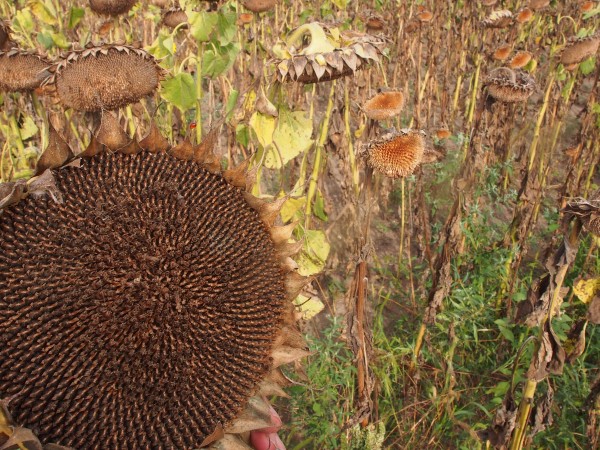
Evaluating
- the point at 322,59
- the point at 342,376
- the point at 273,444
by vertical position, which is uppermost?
the point at 322,59

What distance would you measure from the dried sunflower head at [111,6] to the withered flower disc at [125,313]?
6.58 ft

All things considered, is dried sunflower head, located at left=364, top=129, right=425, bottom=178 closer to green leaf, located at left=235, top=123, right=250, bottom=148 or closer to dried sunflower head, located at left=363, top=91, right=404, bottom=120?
dried sunflower head, located at left=363, top=91, right=404, bottom=120

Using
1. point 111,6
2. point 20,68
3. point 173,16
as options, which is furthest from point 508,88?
point 20,68

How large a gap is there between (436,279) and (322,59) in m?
1.54

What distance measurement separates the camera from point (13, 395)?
102 centimetres

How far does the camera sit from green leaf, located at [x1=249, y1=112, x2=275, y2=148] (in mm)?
1929

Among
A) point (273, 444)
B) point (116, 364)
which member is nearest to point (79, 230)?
point (116, 364)

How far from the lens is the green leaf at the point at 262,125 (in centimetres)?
193

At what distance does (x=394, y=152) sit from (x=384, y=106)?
0.49 meters

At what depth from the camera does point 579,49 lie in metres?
3.78

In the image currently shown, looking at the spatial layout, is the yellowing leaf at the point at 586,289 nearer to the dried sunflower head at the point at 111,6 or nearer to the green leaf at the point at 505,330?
the green leaf at the point at 505,330

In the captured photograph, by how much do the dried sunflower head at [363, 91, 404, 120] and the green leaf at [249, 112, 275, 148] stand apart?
647 mm

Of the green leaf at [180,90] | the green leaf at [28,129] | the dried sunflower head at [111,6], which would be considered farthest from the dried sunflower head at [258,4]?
the green leaf at [28,129]

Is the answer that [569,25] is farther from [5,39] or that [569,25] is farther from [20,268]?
[20,268]
